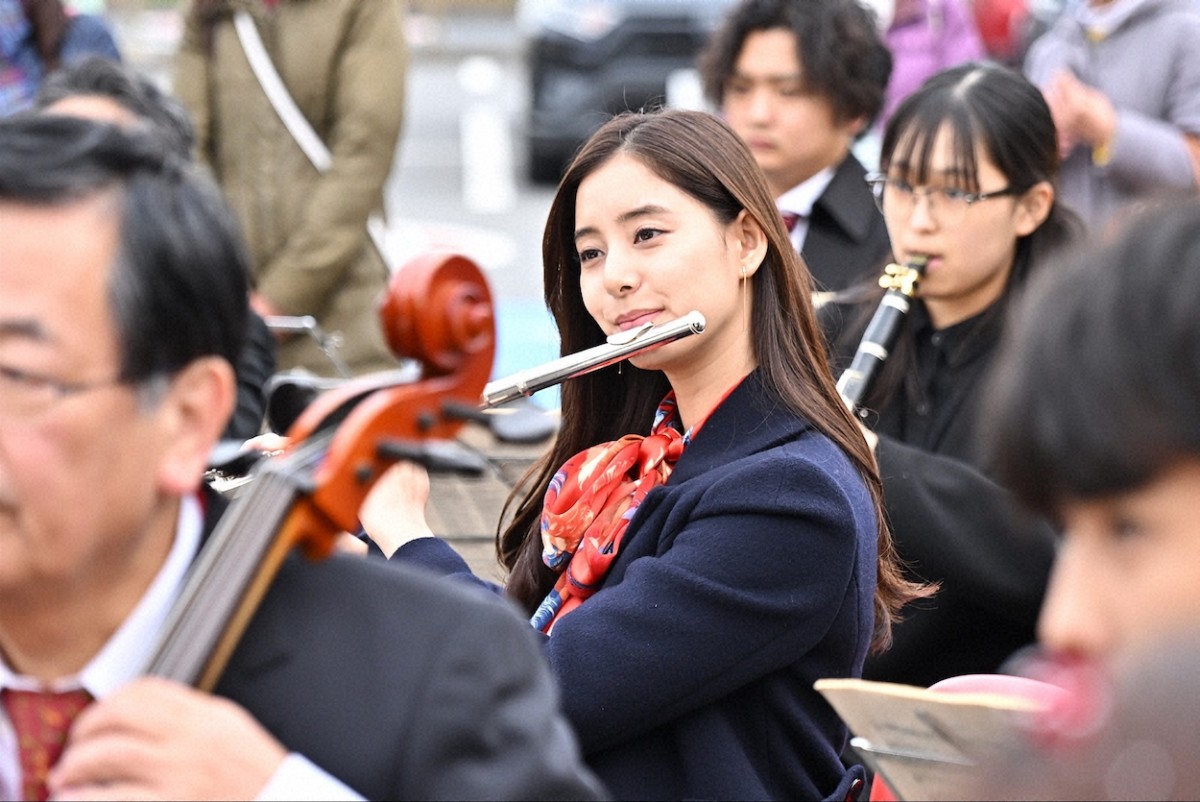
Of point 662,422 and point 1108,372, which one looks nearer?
point 1108,372

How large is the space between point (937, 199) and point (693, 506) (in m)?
1.38

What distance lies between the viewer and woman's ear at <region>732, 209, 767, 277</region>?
8.54ft

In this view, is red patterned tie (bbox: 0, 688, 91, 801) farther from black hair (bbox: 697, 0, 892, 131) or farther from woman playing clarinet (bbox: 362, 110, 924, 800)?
black hair (bbox: 697, 0, 892, 131)

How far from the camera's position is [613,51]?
34.5 feet

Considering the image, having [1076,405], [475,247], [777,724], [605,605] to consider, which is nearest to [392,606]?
[1076,405]

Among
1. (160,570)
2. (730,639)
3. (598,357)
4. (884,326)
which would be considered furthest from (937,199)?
(160,570)

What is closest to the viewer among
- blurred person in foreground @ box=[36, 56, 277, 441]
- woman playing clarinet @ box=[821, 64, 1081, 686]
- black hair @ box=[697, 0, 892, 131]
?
blurred person in foreground @ box=[36, 56, 277, 441]

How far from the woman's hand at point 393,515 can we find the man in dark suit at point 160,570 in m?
0.87

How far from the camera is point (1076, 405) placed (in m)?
1.18

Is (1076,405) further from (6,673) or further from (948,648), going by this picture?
(948,648)

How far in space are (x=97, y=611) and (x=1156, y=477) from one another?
917 mm

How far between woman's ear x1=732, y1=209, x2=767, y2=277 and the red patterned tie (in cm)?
136

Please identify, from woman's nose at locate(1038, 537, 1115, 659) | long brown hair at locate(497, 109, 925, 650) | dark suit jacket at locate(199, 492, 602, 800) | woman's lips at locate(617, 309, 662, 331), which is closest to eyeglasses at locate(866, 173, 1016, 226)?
long brown hair at locate(497, 109, 925, 650)

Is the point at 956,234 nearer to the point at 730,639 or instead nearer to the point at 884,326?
the point at 884,326
